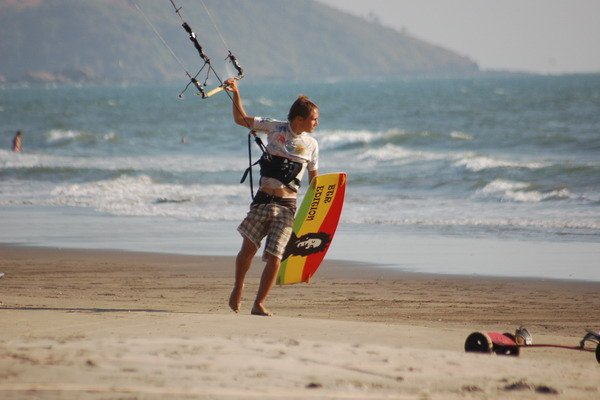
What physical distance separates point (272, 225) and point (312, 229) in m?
0.66

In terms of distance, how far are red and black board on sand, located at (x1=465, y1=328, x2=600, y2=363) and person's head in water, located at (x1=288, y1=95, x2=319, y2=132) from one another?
1.68 metres

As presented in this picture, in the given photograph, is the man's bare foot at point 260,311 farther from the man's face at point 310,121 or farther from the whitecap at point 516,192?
the whitecap at point 516,192

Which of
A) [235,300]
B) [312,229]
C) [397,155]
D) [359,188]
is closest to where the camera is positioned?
[235,300]

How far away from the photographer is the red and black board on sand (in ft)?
18.2

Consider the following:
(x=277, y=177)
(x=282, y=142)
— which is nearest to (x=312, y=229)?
(x=277, y=177)

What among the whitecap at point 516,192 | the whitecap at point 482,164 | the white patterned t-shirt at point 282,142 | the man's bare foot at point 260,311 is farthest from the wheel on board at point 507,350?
the whitecap at point 482,164

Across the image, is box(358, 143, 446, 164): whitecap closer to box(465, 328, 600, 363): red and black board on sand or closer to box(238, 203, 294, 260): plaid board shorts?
box(238, 203, 294, 260): plaid board shorts

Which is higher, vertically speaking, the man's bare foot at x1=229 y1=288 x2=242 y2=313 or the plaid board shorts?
the plaid board shorts

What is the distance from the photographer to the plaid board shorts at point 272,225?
659 cm

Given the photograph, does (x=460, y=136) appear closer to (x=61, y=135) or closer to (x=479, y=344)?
(x=61, y=135)

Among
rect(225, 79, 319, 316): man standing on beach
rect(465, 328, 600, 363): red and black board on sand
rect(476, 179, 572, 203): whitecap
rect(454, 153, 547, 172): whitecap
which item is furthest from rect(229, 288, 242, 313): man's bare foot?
rect(454, 153, 547, 172): whitecap

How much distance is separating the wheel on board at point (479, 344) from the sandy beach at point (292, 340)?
0.08 metres

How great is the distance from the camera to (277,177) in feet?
21.5

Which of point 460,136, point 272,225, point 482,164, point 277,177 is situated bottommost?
point 272,225
